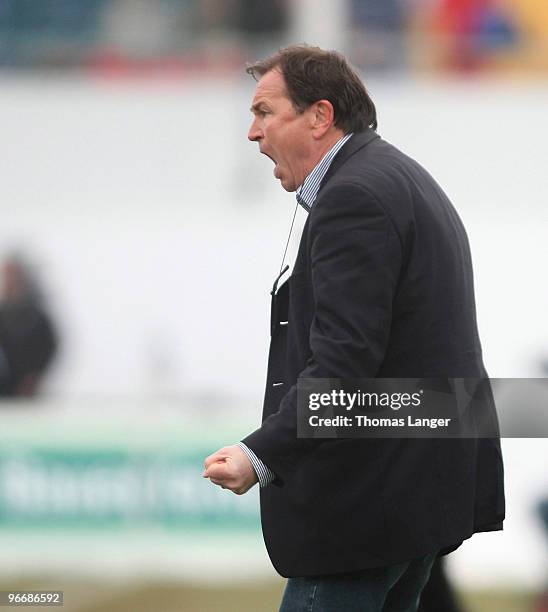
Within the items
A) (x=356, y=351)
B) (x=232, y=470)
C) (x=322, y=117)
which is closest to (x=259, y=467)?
(x=232, y=470)

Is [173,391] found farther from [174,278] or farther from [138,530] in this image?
[138,530]

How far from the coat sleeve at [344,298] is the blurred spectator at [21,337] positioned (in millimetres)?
5425

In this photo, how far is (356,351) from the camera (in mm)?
2424

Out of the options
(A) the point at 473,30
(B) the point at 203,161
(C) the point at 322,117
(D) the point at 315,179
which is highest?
(C) the point at 322,117

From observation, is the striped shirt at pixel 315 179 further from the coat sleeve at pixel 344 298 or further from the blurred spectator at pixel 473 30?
the blurred spectator at pixel 473 30

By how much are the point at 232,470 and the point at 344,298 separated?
33cm

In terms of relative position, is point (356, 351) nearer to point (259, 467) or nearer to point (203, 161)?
point (259, 467)

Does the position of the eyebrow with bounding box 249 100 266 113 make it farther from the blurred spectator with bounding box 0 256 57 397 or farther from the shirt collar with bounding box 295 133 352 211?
the blurred spectator with bounding box 0 256 57 397

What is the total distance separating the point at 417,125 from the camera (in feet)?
32.0

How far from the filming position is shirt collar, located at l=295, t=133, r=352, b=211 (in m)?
2.64

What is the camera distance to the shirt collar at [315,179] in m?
2.64

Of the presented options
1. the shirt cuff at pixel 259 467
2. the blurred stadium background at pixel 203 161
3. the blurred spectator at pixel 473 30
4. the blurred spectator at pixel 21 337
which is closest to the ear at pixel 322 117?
the shirt cuff at pixel 259 467

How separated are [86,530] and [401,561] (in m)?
4.23

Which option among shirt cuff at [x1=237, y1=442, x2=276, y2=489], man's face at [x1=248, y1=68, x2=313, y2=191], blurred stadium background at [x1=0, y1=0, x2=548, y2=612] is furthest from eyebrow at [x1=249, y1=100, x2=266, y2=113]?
blurred stadium background at [x1=0, y1=0, x2=548, y2=612]
